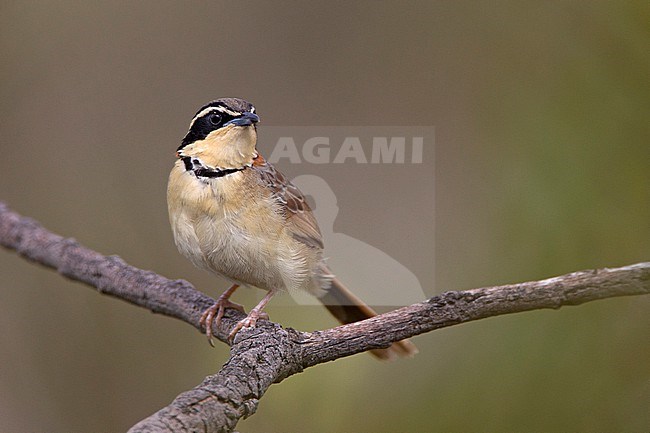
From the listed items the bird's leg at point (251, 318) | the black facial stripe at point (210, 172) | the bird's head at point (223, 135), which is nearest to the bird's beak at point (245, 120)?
the bird's head at point (223, 135)

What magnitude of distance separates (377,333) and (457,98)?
223 cm

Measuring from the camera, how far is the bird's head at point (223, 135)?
2785mm

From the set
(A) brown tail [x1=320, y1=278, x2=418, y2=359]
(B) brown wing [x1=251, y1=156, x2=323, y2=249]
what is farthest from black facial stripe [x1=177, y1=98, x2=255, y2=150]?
(A) brown tail [x1=320, y1=278, x2=418, y2=359]

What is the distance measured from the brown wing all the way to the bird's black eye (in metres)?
0.24

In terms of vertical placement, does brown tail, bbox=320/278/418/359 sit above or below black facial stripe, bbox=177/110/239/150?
below

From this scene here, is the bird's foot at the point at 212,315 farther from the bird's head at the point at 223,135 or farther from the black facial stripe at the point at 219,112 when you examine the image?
the black facial stripe at the point at 219,112

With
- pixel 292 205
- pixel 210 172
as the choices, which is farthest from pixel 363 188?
pixel 210 172

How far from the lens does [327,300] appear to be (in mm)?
3186

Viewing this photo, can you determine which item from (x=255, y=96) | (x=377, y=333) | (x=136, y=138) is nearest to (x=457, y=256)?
(x=377, y=333)

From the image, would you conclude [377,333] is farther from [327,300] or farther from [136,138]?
[136,138]

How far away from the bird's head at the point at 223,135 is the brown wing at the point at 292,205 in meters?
0.09

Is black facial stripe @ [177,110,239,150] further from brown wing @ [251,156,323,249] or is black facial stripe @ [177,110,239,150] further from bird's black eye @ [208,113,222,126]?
brown wing @ [251,156,323,249]

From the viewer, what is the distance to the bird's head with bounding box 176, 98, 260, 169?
2.79 meters

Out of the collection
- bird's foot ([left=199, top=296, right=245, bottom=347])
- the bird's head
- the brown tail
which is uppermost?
the bird's head
